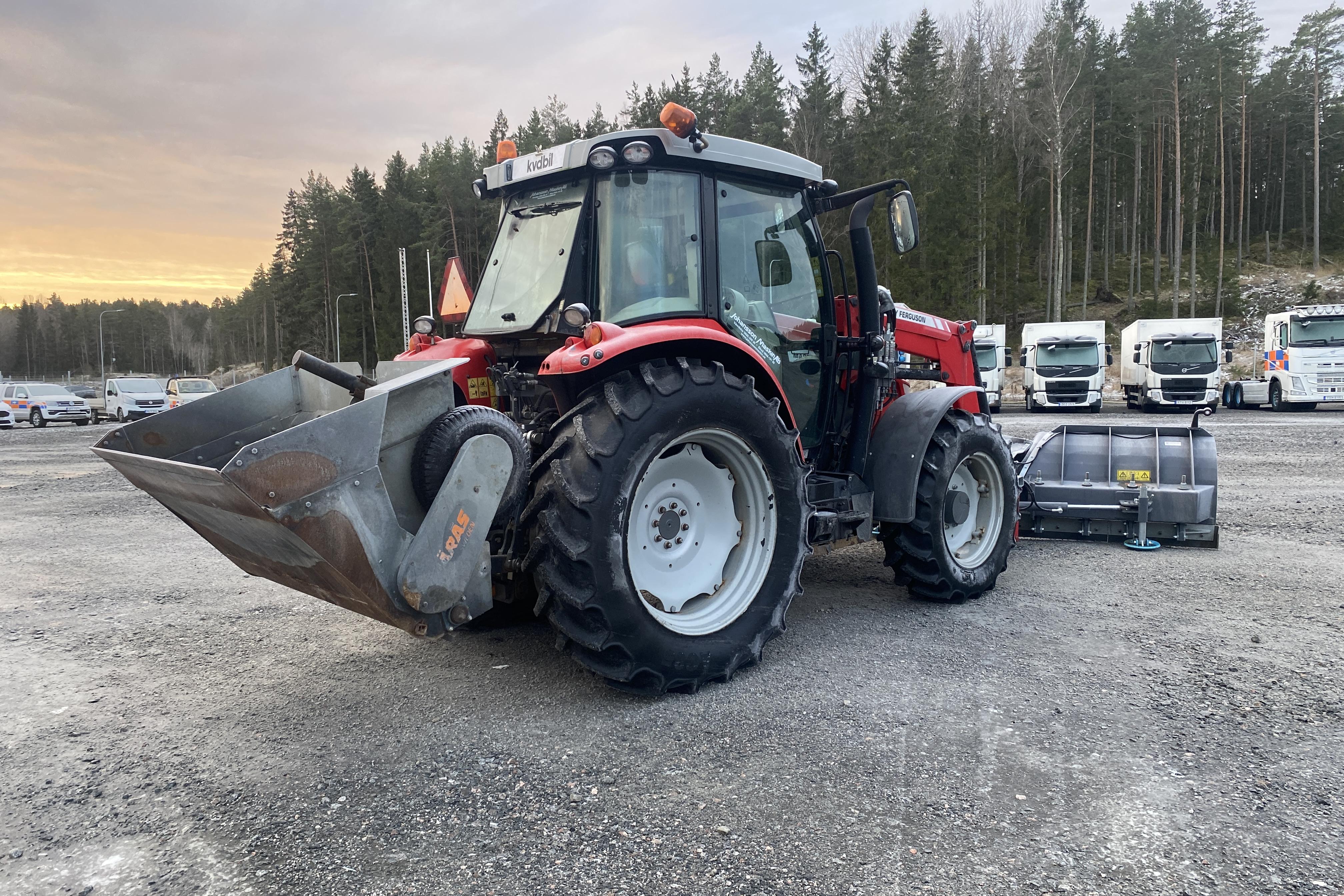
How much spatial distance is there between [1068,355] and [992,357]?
7.96ft

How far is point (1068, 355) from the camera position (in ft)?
78.0

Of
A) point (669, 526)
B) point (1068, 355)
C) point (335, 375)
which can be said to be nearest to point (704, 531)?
point (669, 526)

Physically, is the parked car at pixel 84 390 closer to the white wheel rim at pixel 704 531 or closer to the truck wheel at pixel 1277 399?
the truck wheel at pixel 1277 399

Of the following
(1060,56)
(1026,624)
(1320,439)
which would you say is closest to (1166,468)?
(1026,624)

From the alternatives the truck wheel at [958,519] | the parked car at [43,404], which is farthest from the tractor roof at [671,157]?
the parked car at [43,404]

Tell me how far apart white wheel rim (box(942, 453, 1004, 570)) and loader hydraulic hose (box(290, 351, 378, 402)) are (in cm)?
354

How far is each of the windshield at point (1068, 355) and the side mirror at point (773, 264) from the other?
21471 mm

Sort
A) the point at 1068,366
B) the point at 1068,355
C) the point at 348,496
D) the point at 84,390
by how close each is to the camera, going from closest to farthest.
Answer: the point at 348,496, the point at 1068,366, the point at 1068,355, the point at 84,390

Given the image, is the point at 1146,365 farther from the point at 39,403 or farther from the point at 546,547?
the point at 39,403

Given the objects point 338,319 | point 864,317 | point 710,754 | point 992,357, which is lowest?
point 710,754

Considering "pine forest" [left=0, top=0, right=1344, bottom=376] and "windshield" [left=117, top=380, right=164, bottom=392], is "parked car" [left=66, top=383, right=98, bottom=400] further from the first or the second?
"windshield" [left=117, top=380, right=164, bottom=392]

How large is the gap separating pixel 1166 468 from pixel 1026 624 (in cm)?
286

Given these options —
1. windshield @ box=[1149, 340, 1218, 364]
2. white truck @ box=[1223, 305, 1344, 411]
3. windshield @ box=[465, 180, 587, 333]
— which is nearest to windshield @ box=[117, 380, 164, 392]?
windshield @ box=[465, 180, 587, 333]

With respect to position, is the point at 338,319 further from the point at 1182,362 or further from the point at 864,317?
the point at 864,317
